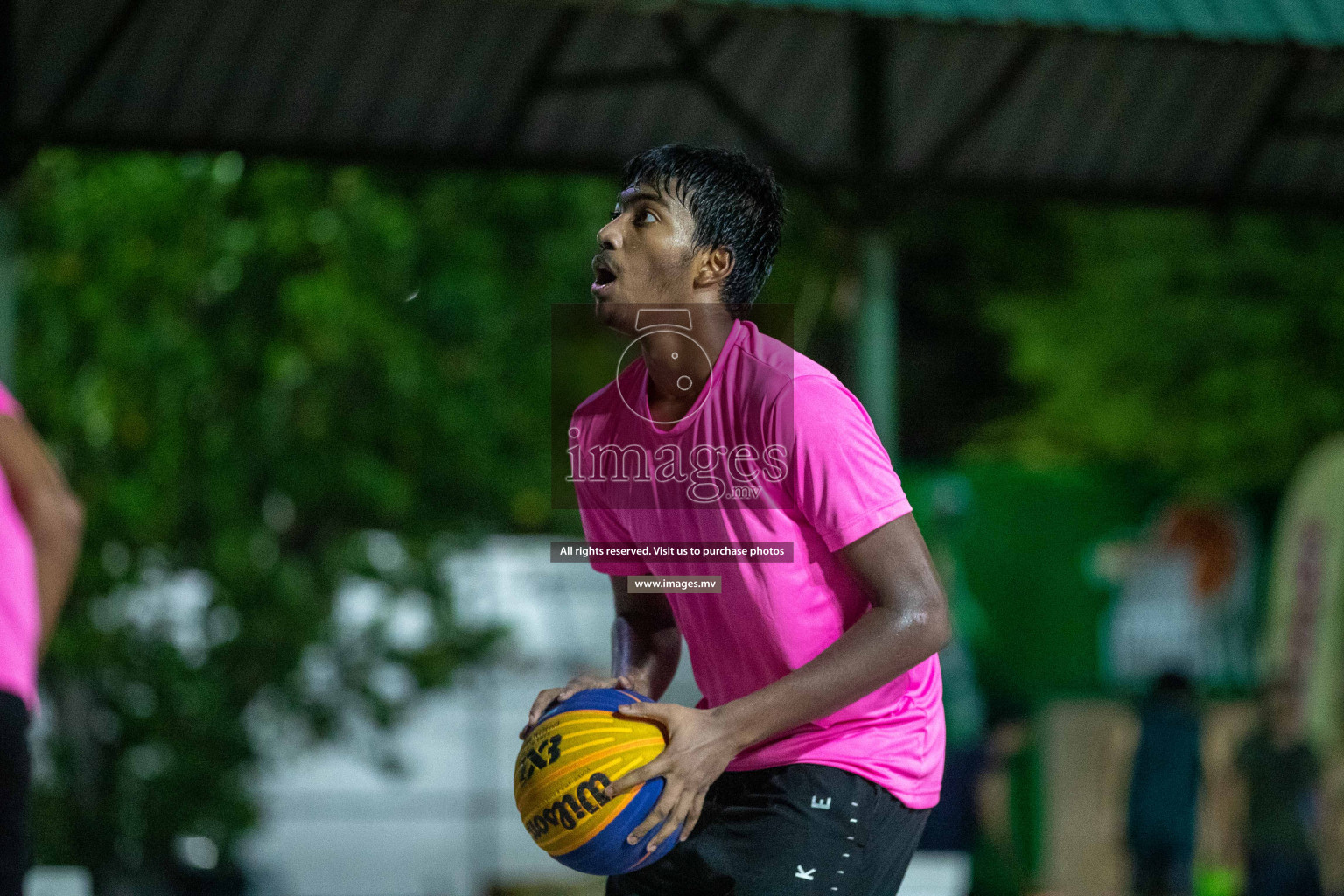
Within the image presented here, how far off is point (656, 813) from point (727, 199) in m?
1.19

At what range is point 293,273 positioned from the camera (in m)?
10.6

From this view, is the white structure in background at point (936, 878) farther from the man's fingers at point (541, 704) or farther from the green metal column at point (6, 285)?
the man's fingers at point (541, 704)

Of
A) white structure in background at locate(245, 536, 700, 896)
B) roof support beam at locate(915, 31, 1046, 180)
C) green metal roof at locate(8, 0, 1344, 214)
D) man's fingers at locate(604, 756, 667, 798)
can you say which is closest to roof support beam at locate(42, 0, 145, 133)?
green metal roof at locate(8, 0, 1344, 214)

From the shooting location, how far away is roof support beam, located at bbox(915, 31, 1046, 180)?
859cm

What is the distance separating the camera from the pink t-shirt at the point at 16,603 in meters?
3.97

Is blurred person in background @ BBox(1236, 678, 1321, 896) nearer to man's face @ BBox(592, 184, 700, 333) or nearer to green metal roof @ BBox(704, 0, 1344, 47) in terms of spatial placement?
green metal roof @ BBox(704, 0, 1344, 47)

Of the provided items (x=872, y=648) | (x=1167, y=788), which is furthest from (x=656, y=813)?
(x=1167, y=788)

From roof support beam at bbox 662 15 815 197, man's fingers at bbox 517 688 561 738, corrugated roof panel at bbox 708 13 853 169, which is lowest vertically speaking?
man's fingers at bbox 517 688 561 738

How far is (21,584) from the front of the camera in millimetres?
4016

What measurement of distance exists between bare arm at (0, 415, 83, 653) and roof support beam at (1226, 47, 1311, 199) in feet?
25.1

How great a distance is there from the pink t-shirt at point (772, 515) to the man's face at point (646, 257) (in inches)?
6.6

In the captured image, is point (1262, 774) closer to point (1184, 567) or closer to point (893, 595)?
point (1184, 567)

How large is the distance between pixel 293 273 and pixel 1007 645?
784 cm

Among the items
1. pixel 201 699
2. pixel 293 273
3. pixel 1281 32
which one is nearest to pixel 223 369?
pixel 293 273
